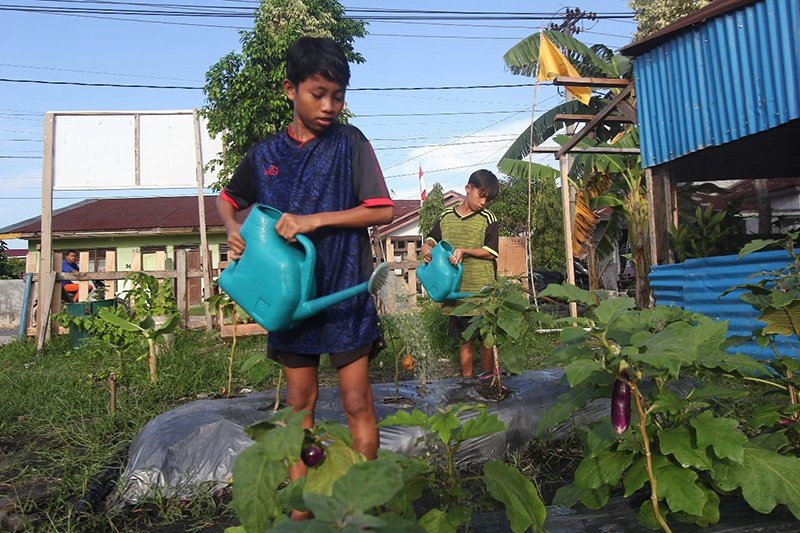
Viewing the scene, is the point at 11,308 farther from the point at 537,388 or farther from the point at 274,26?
the point at 537,388

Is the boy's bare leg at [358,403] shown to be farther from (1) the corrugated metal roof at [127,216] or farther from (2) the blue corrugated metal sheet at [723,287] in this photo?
(1) the corrugated metal roof at [127,216]

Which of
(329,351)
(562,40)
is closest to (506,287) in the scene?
(329,351)

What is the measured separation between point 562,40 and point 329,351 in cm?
1125

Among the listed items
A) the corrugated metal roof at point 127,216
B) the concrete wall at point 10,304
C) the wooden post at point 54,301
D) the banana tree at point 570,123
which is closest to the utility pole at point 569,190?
the banana tree at point 570,123

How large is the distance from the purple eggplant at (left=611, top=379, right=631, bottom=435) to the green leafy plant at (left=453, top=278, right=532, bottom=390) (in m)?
1.48

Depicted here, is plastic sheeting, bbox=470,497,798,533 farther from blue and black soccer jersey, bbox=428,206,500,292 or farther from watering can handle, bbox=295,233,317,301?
blue and black soccer jersey, bbox=428,206,500,292

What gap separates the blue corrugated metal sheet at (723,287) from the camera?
461cm

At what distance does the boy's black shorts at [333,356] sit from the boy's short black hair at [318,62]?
2.48 feet

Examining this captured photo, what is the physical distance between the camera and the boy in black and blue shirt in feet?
5.90

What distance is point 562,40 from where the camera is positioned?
1168 cm

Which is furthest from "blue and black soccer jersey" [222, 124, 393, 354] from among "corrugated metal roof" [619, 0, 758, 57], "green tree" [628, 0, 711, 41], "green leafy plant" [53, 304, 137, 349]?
"green tree" [628, 0, 711, 41]

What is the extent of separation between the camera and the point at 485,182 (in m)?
3.64

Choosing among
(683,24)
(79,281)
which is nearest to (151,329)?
(79,281)

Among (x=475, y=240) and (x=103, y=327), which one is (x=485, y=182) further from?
(x=103, y=327)
